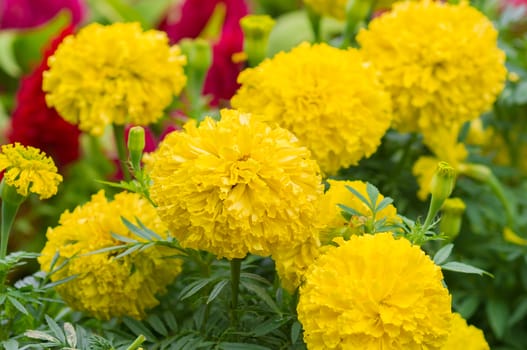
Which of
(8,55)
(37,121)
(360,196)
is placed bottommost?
(8,55)

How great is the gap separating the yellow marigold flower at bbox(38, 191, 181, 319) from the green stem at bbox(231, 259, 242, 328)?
9 centimetres

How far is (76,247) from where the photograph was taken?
83 centimetres

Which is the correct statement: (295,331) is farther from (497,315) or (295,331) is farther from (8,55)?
(8,55)

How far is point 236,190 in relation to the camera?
0.67 meters

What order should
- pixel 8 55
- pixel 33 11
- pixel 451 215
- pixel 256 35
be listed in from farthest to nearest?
pixel 33 11 → pixel 8 55 → pixel 256 35 → pixel 451 215

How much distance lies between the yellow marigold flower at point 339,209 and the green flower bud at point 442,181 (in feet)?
0.16

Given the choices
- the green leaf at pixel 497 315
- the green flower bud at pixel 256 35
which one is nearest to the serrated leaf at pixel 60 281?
the green flower bud at pixel 256 35

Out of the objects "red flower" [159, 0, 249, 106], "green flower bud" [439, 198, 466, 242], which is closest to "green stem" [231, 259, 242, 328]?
"green flower bud" [439, 198, 466, 242]

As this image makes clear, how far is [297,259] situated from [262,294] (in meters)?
0.06

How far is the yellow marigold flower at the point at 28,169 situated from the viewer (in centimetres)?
73

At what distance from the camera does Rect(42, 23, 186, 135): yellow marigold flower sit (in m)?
0.98

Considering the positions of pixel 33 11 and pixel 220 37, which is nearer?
pixel 220 37

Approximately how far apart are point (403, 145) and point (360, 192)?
0.44 metres

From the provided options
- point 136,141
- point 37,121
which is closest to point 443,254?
point 136,141
